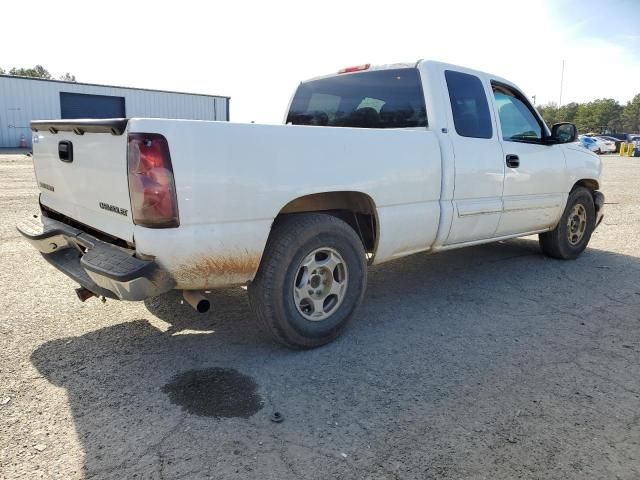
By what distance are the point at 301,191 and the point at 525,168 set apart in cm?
279

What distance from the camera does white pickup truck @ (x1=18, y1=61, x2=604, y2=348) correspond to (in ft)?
8.93

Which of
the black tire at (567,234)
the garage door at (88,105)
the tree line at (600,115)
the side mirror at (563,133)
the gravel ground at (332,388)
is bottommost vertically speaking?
the gravel ground at (332,388)

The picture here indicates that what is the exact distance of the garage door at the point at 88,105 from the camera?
98.7 ft

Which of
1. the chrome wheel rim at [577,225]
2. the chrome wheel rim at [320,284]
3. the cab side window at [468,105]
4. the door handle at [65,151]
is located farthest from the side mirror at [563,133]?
the door handle at [65,151]

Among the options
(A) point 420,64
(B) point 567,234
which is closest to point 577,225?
(B) point 567,234

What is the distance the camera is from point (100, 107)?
101 ft

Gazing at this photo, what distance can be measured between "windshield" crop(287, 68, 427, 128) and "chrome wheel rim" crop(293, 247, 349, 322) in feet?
4.80

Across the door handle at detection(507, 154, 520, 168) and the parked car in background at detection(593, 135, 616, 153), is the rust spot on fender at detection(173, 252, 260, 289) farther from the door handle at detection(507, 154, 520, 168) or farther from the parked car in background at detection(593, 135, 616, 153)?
the parked car in background at detection(593, 135, 616, 153)

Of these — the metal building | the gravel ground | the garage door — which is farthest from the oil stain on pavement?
the garage door

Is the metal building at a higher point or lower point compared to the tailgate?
higher

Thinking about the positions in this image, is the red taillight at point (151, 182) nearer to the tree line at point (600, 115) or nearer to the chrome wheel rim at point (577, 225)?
the chrome wheel rim at point (577, 225)

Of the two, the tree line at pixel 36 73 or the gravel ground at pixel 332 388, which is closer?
the gravel ground at pixel 332 388

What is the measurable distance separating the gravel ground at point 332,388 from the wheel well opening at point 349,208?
0.72 m

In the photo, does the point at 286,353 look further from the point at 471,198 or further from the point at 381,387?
the point at 471,198
